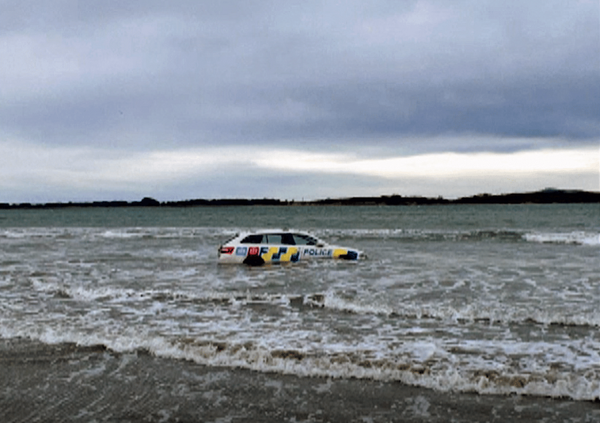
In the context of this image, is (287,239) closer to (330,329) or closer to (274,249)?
(274,249)

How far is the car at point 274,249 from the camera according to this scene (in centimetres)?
2073

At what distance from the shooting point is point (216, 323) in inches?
416

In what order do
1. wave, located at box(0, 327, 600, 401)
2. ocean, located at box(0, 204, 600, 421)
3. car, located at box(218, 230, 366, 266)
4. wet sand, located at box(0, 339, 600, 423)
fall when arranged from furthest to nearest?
car, located at box(218, 230, 366, 266)
ocean, located at box(0, 204, 600, 421)
wave, located at box(0, 327, 600, 401)
wet sand, located at box(0, 339, 600, 423)

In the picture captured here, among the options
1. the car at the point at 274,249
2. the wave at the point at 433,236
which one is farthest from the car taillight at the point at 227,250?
the wave at the point at 433,236

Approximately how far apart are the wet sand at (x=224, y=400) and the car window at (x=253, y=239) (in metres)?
13.3

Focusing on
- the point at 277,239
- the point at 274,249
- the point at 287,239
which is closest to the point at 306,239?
the point at 287,239

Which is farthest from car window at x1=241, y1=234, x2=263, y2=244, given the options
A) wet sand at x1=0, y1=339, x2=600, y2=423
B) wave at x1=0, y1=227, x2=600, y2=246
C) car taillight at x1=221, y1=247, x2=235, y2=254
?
wave at x1=0, y1=227, x2=600, y2=246

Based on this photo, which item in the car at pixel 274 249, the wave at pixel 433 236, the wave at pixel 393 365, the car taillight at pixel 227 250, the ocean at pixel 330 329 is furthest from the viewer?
the wave at pixel 433 236

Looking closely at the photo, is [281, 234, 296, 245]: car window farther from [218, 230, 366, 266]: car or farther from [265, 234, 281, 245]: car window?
[265, 234, 281, 245]: car window

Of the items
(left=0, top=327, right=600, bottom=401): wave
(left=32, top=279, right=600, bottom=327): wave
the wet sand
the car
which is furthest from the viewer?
the car

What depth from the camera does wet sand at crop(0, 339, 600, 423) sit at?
223 inches

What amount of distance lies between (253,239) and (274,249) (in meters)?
0.93

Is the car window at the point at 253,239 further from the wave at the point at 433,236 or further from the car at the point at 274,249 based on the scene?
the wave at the point at 433,236

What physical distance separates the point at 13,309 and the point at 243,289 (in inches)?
218
